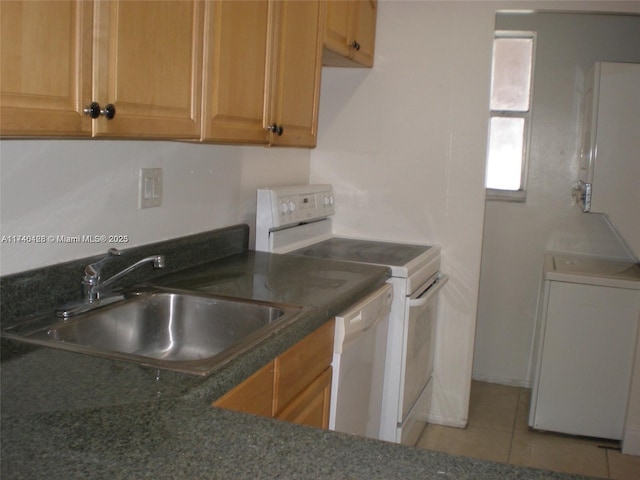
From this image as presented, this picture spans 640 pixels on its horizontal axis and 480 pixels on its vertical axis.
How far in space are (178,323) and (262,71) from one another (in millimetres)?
825

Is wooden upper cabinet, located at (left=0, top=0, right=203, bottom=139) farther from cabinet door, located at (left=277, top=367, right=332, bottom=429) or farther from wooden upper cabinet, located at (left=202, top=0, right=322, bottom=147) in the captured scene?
cabinet door, located at (left=277, top=367, right=332, bottom=429)

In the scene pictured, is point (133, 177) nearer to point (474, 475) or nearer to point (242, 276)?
point (242, 276)

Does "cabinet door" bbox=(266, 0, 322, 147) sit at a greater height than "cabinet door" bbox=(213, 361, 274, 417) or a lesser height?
greater

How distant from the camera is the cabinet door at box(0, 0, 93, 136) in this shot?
3.80ft

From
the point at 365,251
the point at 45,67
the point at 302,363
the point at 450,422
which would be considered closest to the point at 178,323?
the point at 302,363

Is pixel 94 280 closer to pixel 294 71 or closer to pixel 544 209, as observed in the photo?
pixel 294 71

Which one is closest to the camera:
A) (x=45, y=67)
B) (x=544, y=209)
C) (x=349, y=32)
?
(x=45, y=67)

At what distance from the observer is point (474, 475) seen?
3.18 ft

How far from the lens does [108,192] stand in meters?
2.00

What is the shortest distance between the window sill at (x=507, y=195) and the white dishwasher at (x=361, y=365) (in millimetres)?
1595

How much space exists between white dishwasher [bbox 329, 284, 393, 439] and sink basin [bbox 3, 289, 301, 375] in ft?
1.00

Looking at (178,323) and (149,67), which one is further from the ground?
(149,67)

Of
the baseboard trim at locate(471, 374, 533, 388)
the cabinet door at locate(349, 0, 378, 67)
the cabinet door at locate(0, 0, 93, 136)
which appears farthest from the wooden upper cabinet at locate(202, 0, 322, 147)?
the baseboard trim at locate(471, 374, 533, 388)

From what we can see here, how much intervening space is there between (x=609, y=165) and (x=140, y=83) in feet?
8.07
